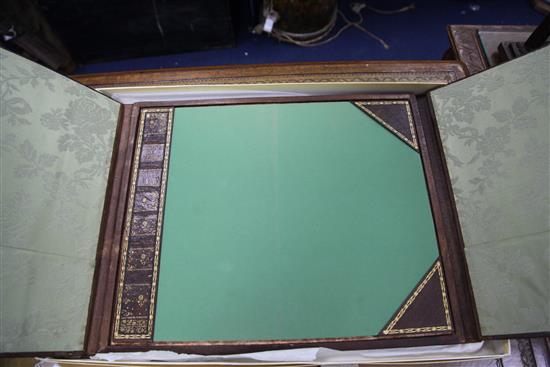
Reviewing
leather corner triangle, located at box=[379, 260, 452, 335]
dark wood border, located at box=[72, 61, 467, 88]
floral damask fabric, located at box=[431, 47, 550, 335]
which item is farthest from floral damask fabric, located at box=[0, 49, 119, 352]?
floral damask fabric, located at box=[431, 47, 550, 335]

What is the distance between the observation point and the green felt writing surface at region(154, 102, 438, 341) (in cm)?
106

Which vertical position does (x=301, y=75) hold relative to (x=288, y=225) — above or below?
above

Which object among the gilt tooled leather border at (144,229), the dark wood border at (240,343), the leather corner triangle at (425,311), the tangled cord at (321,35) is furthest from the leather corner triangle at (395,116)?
the tangled cord at (321,35)

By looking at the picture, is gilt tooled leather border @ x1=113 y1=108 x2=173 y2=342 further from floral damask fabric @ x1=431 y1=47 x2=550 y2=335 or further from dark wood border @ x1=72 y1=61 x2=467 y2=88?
A: floral damask fabric @ x1=431 y1=47 x2=550 y2=335

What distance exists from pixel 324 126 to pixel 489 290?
71cm

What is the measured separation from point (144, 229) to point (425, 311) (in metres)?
0.87

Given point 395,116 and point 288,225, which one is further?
point 395,116

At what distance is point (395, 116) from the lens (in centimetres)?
130

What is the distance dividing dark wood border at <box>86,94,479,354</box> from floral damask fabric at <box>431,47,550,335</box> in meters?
0.05

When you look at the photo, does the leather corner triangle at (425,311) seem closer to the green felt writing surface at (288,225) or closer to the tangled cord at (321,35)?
the green felt writing surface at (288,225)

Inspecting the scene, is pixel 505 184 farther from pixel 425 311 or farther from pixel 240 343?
pixel 240 343

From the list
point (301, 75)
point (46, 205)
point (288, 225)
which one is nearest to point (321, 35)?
point (301, 75)

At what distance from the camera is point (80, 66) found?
208 cm

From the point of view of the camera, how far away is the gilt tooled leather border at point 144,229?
3.48ft
